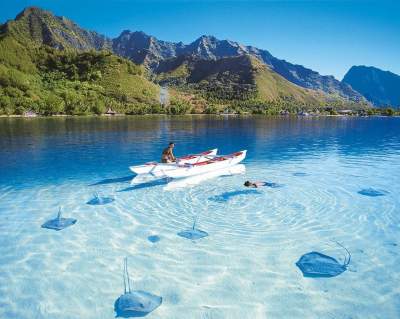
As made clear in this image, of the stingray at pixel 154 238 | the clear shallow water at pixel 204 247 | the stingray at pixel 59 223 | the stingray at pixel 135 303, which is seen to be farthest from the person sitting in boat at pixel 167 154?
the stingray at pixel 135 303

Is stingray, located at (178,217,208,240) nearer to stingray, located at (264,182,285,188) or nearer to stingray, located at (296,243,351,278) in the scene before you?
stingray, located at (296,243,351,278)

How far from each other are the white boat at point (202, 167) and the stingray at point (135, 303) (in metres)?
13.0

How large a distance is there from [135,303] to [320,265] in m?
6.53

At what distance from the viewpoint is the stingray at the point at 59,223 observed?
49.2 feet

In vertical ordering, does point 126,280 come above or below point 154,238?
below

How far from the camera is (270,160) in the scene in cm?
3409

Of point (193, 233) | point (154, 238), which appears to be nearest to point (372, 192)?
point (193, 233)

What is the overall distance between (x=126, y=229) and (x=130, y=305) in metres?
5.84

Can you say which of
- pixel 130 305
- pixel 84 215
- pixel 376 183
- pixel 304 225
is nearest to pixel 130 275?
pixel 130 305

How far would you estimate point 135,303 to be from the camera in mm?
9320

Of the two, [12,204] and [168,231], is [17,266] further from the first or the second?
[12,204]

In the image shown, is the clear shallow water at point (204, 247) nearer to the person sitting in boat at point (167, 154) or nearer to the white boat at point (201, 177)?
the white boat at point (201, 177)

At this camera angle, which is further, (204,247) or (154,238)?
(154,238)

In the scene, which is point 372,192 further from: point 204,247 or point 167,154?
point 167,154
